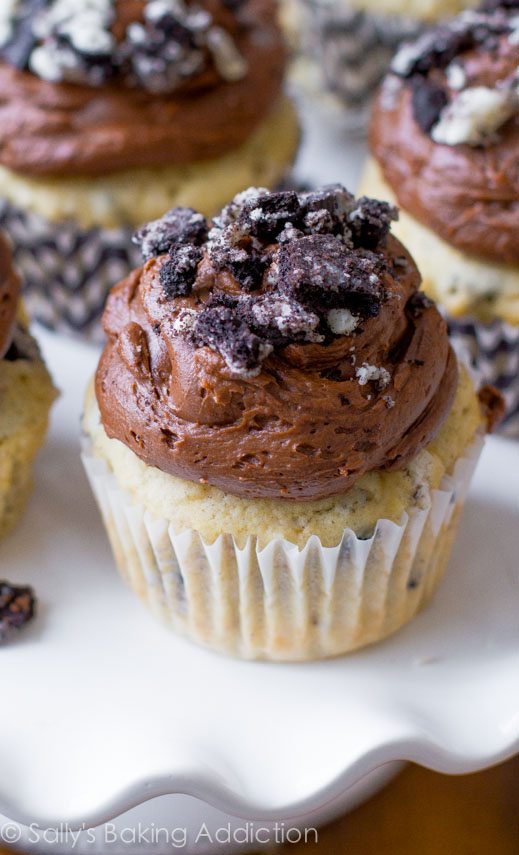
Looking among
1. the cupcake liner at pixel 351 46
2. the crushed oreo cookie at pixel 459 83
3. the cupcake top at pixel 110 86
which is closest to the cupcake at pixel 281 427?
the crushed oreo cookie at pixel 459 83

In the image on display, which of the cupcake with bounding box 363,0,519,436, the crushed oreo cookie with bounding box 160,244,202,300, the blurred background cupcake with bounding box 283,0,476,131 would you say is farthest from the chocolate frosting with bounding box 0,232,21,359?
the blurred background cupcake with bounding box 283,0,476,131

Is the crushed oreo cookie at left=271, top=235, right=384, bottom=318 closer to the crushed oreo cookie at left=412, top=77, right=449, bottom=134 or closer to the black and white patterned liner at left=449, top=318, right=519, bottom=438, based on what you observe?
the black and white patterned liner at left=449, top=318, right=519, bottom=438

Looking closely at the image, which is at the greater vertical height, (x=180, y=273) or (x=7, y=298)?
(x=180, y=273)

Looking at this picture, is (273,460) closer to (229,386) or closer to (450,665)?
(229,386)

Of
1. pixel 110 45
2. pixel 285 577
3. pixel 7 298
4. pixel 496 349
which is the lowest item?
pixel 285 577

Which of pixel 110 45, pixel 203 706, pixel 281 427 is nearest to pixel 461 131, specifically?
pixel 110 45

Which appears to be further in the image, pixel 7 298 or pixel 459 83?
pixel 459 83

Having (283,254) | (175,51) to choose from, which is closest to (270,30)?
(175,51)

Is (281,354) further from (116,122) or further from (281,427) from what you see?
(116,122)
